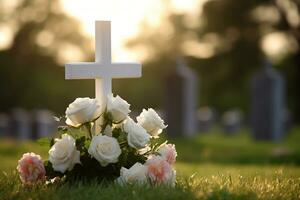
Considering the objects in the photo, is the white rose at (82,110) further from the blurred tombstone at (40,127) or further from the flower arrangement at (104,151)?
the blurred tombstone at (40,127)

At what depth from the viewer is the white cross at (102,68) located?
235 inches

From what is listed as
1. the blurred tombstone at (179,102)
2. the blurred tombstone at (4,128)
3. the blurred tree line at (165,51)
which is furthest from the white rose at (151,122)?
the blurred tombstone at (4,128)

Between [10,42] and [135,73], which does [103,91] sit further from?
[10,42]

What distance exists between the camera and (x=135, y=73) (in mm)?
6258

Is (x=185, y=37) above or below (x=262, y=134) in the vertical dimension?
above

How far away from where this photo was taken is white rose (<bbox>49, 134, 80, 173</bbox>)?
18.0 ft

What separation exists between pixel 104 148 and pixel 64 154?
1.01ft

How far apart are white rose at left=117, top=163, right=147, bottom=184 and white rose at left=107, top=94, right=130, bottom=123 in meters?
0.41

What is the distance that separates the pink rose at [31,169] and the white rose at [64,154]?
12 cm

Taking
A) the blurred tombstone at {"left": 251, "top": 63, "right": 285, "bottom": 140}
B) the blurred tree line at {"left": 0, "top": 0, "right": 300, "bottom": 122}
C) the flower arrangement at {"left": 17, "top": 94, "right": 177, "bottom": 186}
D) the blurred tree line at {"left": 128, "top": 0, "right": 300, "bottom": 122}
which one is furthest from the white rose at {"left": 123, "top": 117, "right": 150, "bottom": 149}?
the blurred tree line at {"left": 0, "top": 0, "right": 300, "bottom": 122}

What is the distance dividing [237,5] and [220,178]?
20.5 m

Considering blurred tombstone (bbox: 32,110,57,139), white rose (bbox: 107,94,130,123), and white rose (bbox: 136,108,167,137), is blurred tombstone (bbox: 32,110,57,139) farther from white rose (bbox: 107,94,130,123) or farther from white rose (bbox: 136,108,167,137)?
white rose (bbox: 107,94,130,123)

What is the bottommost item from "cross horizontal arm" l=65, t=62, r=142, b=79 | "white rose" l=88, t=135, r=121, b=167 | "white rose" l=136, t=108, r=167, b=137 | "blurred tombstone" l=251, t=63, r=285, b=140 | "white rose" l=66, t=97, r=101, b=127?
"blurred tombstone" l=251, t=63, r=285, b=140

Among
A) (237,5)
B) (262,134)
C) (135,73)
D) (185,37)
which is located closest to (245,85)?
(185,37)
